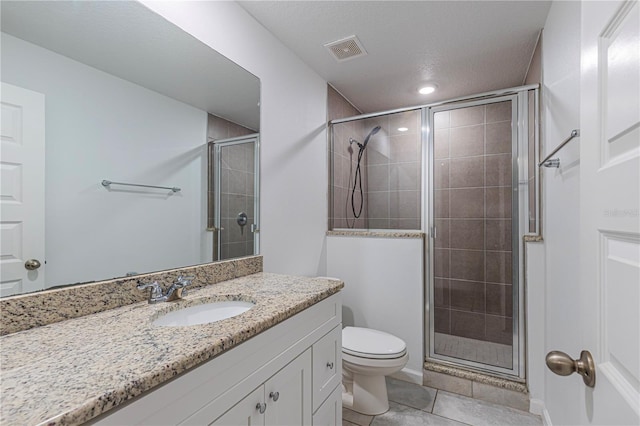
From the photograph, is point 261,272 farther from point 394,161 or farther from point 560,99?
point 560,99

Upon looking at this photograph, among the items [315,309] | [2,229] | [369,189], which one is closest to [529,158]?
[369,189]

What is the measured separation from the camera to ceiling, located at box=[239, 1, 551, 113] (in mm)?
1682

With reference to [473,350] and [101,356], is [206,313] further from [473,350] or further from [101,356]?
[473,350]

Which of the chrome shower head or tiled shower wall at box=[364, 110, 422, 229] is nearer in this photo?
tiled shower wall at box=[364, 110, 422, 229]

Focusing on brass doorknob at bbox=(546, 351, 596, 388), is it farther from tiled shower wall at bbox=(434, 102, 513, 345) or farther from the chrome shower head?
the chrome shower head

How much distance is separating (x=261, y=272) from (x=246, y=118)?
902 mm

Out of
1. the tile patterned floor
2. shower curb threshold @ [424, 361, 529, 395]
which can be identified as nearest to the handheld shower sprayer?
shower curb threshold @ [424, 361, 529, 395]

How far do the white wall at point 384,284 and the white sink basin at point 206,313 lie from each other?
1.34m

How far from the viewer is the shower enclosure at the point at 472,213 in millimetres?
2006

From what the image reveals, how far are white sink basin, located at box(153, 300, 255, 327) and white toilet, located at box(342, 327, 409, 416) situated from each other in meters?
0.90

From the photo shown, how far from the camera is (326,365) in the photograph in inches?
51.4

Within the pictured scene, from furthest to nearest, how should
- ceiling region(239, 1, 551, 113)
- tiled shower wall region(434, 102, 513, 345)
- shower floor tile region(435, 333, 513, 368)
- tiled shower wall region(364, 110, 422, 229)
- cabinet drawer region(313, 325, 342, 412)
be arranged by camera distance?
tiled shower wall region(364, 110, 422, 229)
tiled shower wall region(434, 102, 513, 345)
shower floor tile region(435, 333, 513, 368)
ceiling region(239, 1, 551, 113)
cabinet drawer region(313, 325, 342, 412)

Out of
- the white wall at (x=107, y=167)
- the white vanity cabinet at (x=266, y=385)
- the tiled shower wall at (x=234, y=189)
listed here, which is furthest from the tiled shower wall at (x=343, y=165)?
the white wall at (x=107, y=167)

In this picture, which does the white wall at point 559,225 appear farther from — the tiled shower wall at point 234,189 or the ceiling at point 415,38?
the tiled shower wall at point 234,189
